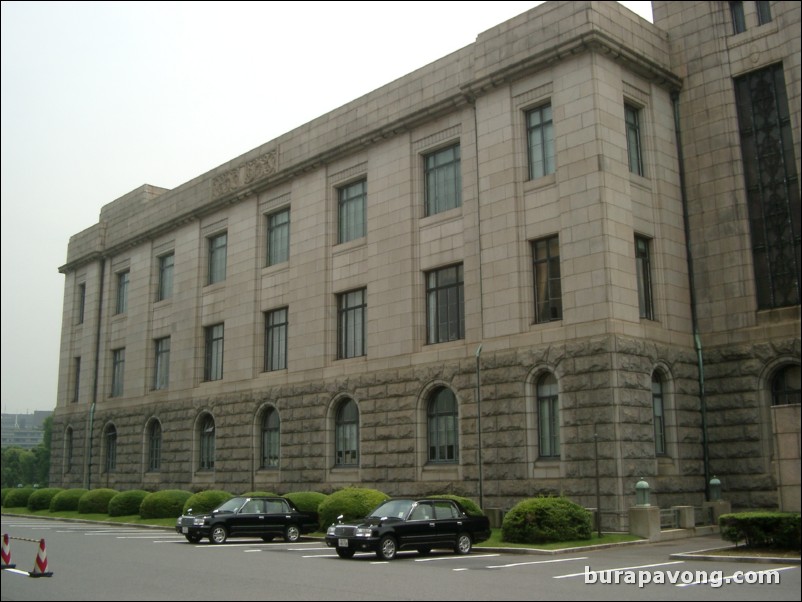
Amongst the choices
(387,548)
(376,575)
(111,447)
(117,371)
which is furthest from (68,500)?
(376,575)

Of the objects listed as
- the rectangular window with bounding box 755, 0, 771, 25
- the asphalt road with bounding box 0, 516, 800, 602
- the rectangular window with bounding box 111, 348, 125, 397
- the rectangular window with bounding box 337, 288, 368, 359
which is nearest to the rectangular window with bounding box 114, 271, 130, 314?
the rectangular window with bounding box 111, 348, 125, 397

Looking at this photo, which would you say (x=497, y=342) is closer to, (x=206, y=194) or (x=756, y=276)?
(x=756, y=276)

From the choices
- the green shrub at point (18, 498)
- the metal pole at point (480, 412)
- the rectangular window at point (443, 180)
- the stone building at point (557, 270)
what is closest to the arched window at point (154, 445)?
the green shrub at point (18, 498)

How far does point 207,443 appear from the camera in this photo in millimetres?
45781

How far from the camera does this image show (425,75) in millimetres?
35875

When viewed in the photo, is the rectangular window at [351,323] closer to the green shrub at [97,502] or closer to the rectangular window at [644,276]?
the rectangular window at [644,276]

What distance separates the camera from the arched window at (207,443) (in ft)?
149

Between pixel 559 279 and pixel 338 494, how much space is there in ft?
35.9

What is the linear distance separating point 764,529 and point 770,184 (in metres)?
14.2

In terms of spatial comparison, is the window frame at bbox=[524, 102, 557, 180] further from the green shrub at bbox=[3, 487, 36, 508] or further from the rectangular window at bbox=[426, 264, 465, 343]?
the green shrub at bbox=[3, 487, 36, 508]

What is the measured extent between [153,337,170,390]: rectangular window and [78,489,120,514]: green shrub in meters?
6.80

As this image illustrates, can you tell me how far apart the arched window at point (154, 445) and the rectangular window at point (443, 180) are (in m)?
23.3

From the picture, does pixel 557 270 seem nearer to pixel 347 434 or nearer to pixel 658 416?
pixel 658 416

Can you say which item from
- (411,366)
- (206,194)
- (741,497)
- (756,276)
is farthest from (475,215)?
(206,194)
